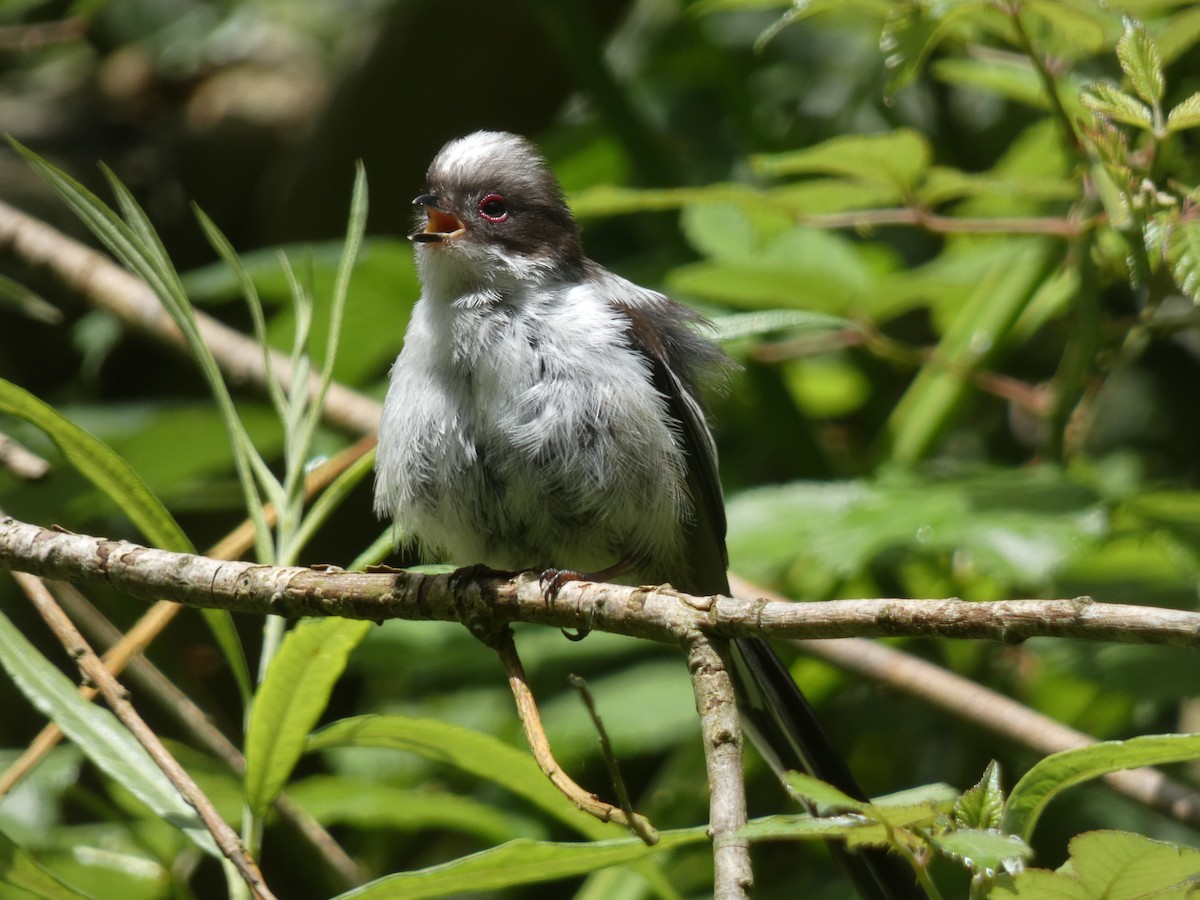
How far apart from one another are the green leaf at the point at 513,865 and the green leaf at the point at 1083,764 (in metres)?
0.45

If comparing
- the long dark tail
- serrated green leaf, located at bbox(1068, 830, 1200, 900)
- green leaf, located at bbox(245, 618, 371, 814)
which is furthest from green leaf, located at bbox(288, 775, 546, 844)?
serrated green leaf, located at bbox(1068, 830, 1200, 900)

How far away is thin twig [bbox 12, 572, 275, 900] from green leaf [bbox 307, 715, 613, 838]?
0.23 metres

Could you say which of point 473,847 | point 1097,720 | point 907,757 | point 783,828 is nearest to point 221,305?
point 473,847

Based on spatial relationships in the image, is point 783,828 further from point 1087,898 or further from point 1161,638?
point 1161,638

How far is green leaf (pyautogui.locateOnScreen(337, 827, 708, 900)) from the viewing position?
1.70 metres

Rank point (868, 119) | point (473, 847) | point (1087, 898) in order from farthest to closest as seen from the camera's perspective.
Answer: point (868, 119), point (473, 847), point (1087, 898)

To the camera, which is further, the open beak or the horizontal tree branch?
the open beak

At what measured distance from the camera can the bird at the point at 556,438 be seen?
9.30ft

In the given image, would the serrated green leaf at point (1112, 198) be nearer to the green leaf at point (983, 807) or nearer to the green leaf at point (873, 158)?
the green leaf at point (873, 158)

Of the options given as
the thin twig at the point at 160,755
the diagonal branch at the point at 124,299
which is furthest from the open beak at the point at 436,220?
the thin twig at the point at 160,755

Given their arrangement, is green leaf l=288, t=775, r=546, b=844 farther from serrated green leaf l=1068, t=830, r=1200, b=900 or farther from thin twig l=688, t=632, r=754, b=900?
serrated green leaf l=1068, t=830, r=1200, b=900

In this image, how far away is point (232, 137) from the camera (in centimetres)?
666

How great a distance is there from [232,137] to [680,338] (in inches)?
169

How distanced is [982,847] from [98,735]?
53.3 inches
